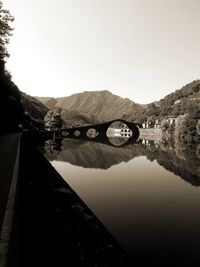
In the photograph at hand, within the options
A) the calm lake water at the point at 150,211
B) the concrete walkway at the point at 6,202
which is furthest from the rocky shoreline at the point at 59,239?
the calm lake water at the point at 150,211

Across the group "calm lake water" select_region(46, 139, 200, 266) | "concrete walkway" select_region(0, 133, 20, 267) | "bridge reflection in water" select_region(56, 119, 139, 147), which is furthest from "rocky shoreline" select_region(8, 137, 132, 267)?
"bridge reflection in water" select_region(56, 119, 139, 147)

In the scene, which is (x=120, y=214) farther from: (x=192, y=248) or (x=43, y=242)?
(x=43, y=242)

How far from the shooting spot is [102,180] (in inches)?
1127

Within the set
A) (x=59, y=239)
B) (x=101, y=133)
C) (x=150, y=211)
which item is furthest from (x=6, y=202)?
(x=101, y=133)

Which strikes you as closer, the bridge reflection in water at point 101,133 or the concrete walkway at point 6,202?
the concrete walkway at point 6,202

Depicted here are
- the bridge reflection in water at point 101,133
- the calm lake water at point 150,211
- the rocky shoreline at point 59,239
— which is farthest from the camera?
the bridge reflection in water at point 101,133

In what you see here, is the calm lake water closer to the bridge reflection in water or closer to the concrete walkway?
the concrete walkway

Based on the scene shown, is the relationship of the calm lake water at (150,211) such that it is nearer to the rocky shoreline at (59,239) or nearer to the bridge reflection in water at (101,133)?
the rocky shoreline at (59,239)

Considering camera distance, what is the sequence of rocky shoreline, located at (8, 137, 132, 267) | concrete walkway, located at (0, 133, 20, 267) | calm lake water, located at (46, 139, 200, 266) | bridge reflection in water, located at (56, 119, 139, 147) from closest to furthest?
concrete walkway, located at (0, 133, 20, 267) → rocky shoreline, located at (8, 137, 132, 267) → calm lake water, located at (46, 139, 200, 266) → bridge reflection in water, located at (56, 119, 139, 147)

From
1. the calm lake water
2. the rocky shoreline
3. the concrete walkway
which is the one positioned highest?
the concrete walkway

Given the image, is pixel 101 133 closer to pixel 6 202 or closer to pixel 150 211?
pixel 150 211

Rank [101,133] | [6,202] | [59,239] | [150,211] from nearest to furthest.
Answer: [6,202]
[59,239]
[150,211]
[101,133]

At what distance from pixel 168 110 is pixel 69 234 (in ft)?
585

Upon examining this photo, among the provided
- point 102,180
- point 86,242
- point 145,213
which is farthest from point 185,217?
point 102,180
